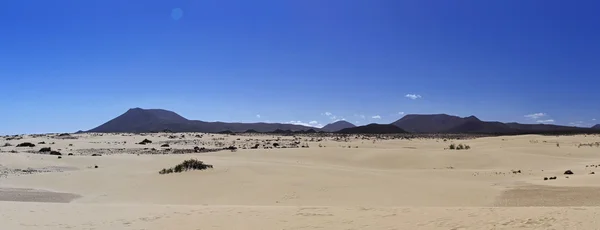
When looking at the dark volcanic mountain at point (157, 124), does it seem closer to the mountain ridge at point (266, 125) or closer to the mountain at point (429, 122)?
the mountain ridge at point (266, 125)

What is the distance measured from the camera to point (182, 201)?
15.0m

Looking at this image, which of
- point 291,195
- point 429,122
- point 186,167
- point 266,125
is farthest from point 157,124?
point 291,195

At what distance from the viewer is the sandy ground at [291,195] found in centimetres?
1020

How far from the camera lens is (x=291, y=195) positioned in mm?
15688

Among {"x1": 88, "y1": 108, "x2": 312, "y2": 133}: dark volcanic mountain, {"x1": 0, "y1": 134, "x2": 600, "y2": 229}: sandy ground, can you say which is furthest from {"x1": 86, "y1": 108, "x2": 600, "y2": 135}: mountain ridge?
{"x1": 0, "y1": 134, "x2": 600, "y2": 229}: sandy ground

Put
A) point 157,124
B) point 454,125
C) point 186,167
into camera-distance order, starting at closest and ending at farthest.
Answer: point 186,167 < point 157,124 < point 454,125

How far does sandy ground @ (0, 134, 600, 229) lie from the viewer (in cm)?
1020

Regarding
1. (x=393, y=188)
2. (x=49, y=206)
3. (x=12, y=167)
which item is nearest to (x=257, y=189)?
(x=393, y=188)

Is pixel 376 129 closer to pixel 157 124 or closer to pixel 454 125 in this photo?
pixel 454 125

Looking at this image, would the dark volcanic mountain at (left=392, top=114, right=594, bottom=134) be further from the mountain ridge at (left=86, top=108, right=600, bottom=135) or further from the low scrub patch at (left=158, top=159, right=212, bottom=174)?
the low scrub patch at (left=158, top=159, right=212, bottom=174)

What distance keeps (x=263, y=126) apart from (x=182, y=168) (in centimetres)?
11599

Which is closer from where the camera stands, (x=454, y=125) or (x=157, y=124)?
(x=157, y=124)

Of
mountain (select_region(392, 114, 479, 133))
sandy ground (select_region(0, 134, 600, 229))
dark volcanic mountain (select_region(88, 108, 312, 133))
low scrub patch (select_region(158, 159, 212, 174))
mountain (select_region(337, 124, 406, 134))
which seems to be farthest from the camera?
mountain (select_region(392, 114, 479, 133))

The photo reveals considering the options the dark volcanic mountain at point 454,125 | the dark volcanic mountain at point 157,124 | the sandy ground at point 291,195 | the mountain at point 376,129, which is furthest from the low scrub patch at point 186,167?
the dark volcanic mountain at point 454,125
